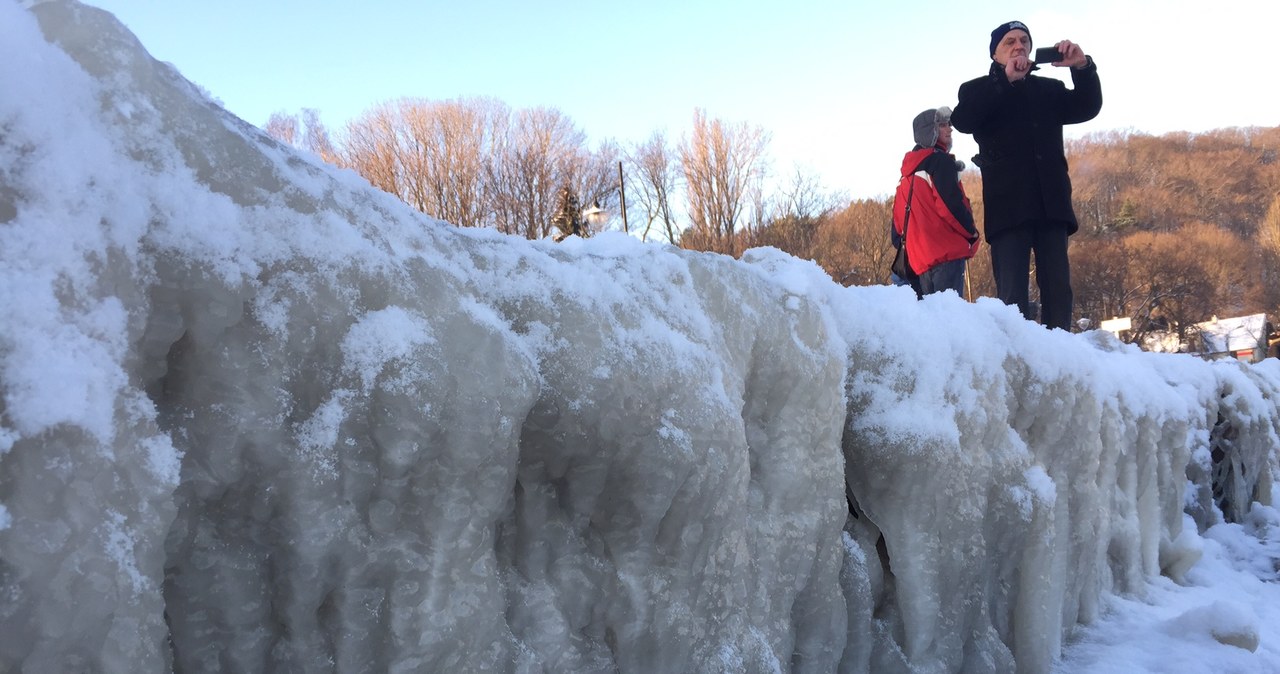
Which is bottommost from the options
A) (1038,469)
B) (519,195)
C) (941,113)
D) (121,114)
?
(1038,469)

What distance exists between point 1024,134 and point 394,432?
3.31 m

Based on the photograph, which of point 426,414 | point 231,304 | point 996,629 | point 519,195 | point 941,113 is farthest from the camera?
point 519,195

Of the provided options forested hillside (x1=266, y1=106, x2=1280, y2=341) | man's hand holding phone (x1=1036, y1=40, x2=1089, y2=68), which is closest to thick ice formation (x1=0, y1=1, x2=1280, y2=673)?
man's hand holding phone (x1=1036, y1=40, x2=1089, y2=68)

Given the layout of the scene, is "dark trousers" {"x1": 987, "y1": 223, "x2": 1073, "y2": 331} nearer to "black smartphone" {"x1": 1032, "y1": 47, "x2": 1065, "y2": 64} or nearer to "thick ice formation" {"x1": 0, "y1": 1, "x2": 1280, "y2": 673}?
"black smartphone" {"x1": 1032, "y1": 47, "x2": 1065, "y2": 64}

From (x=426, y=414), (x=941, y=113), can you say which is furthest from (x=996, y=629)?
(x=941, y=113)

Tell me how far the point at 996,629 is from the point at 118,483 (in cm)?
180

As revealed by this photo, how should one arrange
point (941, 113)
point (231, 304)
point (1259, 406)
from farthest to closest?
point (1259, 406), point (941, 113), point (231, 304)

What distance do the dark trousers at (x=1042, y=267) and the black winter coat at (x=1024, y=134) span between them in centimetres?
5

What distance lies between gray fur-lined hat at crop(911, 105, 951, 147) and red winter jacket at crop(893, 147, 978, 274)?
0.20 ft

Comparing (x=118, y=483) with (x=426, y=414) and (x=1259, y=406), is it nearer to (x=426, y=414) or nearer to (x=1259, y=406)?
(x=426, y=414)

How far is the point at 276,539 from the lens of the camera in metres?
0.87

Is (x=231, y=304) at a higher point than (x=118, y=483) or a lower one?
higher

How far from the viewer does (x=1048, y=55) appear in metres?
3.39

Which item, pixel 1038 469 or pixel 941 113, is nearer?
pixel 1038 469
